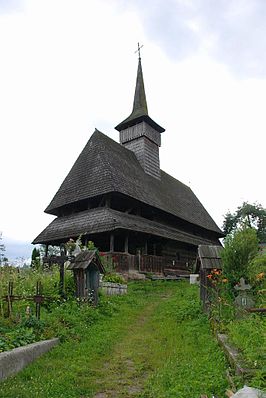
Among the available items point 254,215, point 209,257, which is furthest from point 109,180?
point 254,215

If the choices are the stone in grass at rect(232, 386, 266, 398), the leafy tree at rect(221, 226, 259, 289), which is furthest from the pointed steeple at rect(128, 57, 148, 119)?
the stone in grass at rect(232, 386, 266, 398)

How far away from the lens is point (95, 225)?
710 inches

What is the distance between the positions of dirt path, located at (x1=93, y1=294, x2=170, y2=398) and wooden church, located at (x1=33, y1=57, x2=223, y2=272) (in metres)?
9.61

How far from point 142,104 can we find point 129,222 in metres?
14.0

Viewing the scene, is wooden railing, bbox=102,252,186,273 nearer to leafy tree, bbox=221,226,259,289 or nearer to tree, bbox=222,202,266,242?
leafy tree, bbox=221,226,259,289

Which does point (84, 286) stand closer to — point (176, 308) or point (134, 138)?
point (176, 308)

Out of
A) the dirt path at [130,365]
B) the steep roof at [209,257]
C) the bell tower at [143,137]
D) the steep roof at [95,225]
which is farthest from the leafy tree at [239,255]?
the bell tower at [143,137]

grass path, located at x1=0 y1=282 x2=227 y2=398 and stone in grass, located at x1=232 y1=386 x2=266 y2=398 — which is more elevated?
stone in grass, located at x1=232 y1=386 x2=266 y2=398

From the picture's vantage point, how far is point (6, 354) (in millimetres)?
4652

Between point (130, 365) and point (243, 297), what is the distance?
2675 mm

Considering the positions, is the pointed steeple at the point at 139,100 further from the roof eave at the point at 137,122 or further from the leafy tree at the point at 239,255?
the leafy tree at the point at 239,255

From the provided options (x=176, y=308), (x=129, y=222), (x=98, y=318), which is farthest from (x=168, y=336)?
(x=129, y=222)

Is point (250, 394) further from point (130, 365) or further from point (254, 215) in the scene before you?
point (254, 215)

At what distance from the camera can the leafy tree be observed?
7746 mm
